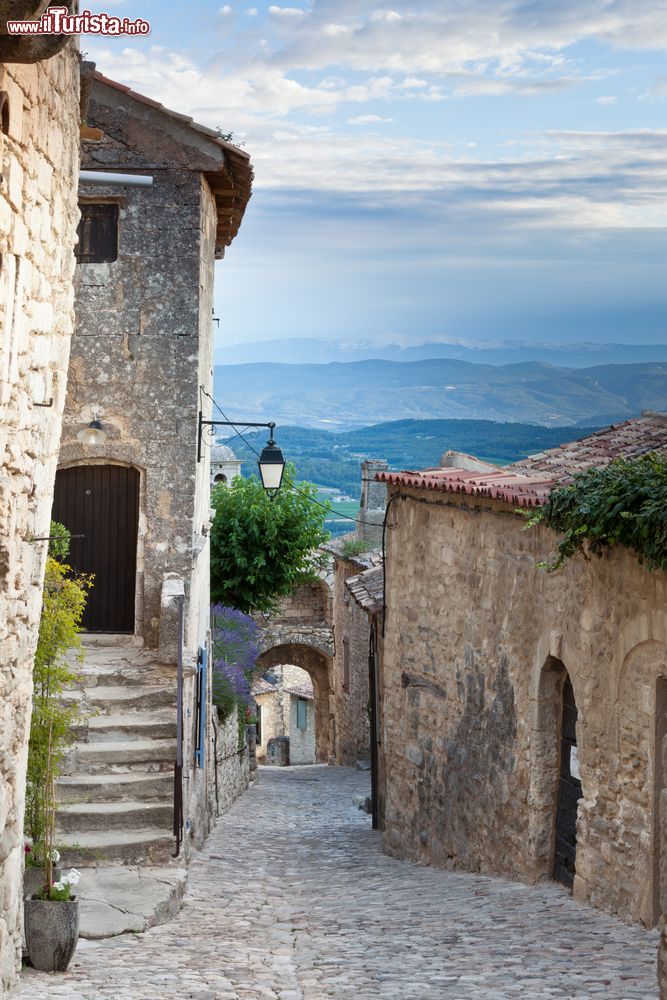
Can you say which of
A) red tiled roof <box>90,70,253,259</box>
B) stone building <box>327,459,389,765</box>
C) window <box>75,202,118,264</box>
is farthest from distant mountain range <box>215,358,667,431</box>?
window <box>75,202,118,264</box>

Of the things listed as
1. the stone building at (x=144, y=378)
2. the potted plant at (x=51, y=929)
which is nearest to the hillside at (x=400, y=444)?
the stone building at (x=144, y=378)

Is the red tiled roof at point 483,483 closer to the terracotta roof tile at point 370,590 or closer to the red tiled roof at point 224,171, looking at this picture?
the terracotta roof tile at point 370,590

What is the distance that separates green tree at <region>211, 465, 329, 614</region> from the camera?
23.0 m

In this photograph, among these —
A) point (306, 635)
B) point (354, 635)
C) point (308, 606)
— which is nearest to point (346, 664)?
point (354, 635)

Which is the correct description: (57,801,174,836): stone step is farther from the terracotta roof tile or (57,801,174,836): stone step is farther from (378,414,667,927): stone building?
the terracotta roof tile

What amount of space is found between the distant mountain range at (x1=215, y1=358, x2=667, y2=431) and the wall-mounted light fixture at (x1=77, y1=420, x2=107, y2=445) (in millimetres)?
29271

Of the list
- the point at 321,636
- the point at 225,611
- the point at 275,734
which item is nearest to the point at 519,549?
the point at 225,611

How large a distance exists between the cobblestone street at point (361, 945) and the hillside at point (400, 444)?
34914mm

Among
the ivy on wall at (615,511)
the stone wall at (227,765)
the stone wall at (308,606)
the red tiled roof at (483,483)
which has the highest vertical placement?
the red tiled roof at (483,483)

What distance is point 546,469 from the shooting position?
1174 cm

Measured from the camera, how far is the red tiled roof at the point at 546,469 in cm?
991

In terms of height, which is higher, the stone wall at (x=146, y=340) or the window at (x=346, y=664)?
the stone wall at (x=146, y=340)

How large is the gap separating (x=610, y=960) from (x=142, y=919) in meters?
3.33

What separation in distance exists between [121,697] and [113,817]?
150 centimetres
